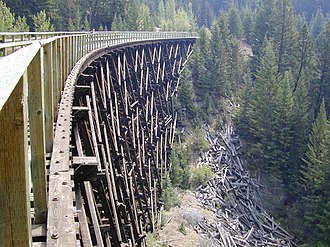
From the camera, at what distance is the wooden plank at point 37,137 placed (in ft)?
7.97

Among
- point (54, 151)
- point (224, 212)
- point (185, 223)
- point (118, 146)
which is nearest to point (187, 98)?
point (224, 212)

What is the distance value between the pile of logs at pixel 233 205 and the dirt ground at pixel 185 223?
1.35ft

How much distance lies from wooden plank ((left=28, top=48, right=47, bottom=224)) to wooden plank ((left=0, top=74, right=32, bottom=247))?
2.94ft

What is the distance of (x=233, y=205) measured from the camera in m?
22.0

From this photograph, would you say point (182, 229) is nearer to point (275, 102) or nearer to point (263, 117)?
point (263, 117)

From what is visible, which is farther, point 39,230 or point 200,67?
point 200,67

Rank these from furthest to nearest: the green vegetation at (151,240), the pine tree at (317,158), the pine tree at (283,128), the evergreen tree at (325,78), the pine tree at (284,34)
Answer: the pine tree at (284,34) < the evergreen tree at (325,78) < the pine tree at (283,128) < the pine tree at (317,158) < the green vegetation at (151,240)

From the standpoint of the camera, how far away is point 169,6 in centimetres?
8181

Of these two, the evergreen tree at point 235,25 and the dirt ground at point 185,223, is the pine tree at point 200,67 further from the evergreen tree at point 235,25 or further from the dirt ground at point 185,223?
the evergreen tree at point 235,25

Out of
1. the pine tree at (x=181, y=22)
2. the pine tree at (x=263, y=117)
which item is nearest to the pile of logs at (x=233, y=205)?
the pine tree at (x=263, y=117)

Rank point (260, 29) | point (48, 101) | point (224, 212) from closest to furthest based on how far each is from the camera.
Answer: point (48, 101), point (224, 212), point (260, 29)

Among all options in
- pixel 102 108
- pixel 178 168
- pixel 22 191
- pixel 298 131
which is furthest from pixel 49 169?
pixel 298 131

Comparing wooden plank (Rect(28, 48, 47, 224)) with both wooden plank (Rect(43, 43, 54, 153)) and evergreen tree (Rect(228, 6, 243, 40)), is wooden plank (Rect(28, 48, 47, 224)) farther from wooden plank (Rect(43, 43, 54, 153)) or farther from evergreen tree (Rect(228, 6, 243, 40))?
evergreen tree (Rect(228, 6, 243, 40))

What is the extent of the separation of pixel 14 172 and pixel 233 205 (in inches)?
839
